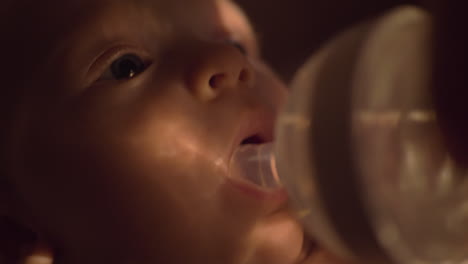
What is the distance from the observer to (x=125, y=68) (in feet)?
1.73

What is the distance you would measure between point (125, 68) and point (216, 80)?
90 mm

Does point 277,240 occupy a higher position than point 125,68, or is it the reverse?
point 125,68

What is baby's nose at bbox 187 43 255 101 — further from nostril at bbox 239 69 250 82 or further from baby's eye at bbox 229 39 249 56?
baby's eye at bbox 229 39 249 56

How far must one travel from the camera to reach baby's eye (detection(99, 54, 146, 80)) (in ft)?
1.72

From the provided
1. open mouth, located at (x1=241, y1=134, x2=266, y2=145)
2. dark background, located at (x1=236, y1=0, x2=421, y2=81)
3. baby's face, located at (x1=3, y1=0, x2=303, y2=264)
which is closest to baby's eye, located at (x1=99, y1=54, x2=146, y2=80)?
baby's face, located at (x1=3, y1=0, x2=303, y2=264)

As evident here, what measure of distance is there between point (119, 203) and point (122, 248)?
0.04m

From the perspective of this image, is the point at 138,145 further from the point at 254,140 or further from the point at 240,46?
the point at 240,46

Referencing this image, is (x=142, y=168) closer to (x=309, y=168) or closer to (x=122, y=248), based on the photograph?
(x=122, y=248)

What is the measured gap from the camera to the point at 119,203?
496mm

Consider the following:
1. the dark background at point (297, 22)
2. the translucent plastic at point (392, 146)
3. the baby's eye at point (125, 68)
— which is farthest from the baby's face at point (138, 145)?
the dark background at point (297, 22)

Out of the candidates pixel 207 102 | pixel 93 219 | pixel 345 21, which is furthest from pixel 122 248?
pixel 345 21

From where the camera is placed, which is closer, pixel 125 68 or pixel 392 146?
pixel 392 146

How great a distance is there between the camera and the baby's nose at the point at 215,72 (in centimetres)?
50

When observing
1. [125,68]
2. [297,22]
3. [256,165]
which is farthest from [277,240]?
[297,22]
